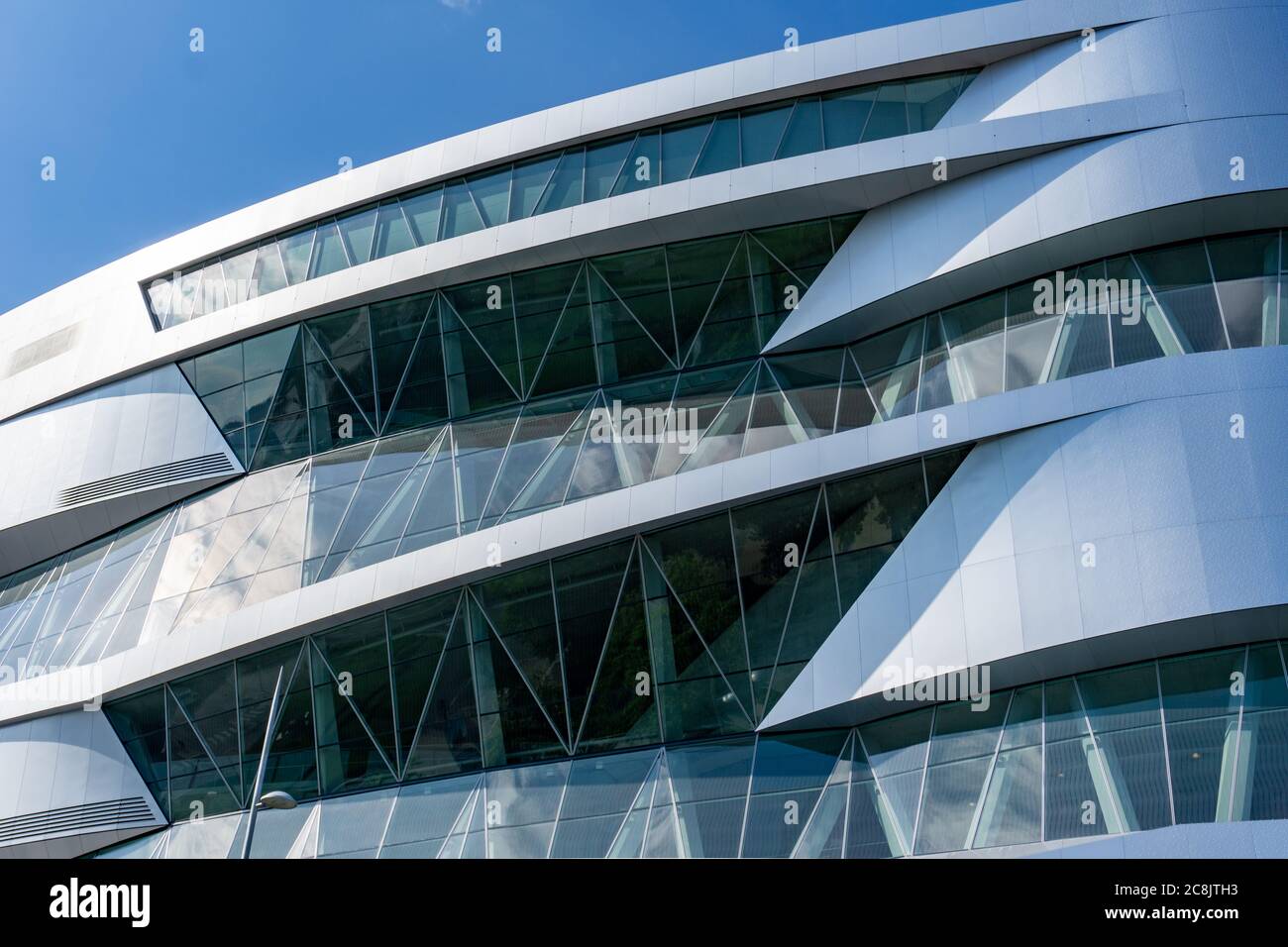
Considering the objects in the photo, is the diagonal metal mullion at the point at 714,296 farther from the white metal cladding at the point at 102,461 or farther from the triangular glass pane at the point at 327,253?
the white metal cladding at the point at 102,461

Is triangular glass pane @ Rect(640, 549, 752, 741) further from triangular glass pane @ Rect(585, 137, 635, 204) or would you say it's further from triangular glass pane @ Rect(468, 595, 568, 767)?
triangular glass pane @ Rect(585, 137, 635, 204)

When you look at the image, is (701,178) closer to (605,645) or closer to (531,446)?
(531,446)

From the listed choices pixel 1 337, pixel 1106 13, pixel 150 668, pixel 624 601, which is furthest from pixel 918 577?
pixel 1 337

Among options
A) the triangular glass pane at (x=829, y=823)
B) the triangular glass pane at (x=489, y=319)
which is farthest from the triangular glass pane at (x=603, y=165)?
the triangular glass pane at (x=829, y=823)

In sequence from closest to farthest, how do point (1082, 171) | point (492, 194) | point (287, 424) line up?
point (1082, 171) < point (492, 194) < point (287, 424)

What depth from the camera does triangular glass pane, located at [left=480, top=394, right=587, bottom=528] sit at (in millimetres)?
27031

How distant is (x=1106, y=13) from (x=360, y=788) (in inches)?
820

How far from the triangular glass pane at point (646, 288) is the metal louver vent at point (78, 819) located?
1487 centimetres

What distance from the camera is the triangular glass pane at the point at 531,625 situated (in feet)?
83.2

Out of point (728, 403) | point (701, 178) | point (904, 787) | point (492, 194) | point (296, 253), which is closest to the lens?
point (904, 787)

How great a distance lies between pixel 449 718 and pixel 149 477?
11127 mm

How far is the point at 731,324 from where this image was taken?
27391 millimetres

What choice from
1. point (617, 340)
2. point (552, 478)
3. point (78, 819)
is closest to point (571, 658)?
point (552, 478)

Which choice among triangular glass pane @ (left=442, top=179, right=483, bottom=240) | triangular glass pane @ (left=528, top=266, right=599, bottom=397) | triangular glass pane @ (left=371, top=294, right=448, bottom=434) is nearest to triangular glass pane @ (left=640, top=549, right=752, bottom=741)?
triangular glass pane @ (left=528, top=266, right=599, bottom=397)
